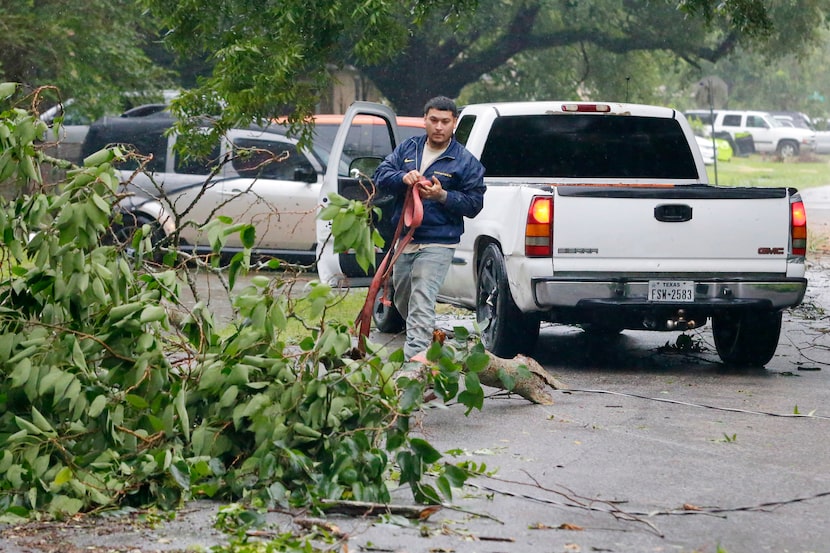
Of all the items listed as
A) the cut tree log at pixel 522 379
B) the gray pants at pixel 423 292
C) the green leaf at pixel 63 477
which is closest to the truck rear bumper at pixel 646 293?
the cut tree log at pixel 522 379

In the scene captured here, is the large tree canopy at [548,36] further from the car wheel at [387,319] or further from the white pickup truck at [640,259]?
the white pickup truck at [640,259]

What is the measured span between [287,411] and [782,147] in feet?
171

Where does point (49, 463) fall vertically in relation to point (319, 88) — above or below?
below

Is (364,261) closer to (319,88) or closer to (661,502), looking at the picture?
(661,502)

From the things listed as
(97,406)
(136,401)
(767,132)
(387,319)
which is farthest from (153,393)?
(767,132)

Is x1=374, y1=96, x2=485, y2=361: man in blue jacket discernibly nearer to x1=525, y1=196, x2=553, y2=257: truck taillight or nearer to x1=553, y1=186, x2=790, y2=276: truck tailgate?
x1=525, y1=196, x2=553, y2=257: truck taillight

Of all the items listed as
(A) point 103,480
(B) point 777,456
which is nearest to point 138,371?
(A) point 103,480

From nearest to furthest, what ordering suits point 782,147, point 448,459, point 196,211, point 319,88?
point 448,459 → point 319,88 → point 196,211 → point 782,147

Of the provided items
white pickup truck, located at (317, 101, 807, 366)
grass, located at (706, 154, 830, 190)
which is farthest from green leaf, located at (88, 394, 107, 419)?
grass, located at (706, 154, 830, 190)

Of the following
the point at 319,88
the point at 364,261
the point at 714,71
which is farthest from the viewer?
the point at 714,71

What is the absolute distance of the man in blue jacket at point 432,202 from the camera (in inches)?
321

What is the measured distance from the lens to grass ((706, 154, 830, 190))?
40.4 metres

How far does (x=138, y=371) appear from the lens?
5.74 m

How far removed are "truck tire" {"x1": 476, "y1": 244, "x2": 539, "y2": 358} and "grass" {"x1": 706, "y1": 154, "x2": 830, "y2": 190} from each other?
27.1 metres
